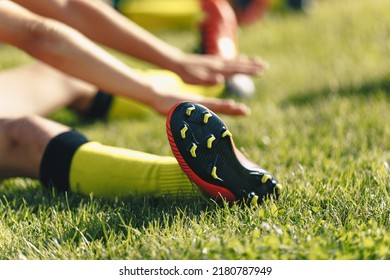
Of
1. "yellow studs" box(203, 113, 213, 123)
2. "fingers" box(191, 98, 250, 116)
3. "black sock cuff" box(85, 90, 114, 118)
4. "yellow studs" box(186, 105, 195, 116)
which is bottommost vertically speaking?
"black sock cuff" box(85, 90, 114, 118)

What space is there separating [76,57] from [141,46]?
484 mm

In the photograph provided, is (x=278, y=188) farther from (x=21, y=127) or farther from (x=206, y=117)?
(x=21, y=127)

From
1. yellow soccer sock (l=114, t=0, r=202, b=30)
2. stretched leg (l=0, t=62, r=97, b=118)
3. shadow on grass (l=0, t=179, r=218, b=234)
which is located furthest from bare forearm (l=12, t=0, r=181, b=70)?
yellow soccer sock (l=114, t=0, r=202, b=30)

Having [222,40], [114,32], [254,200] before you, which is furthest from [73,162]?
[222,40]

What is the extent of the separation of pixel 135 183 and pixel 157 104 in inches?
11.9

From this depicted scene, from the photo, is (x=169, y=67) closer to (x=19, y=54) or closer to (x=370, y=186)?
(x=370, y=186)

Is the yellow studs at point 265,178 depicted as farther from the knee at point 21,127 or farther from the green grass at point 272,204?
the knee at point 21,127

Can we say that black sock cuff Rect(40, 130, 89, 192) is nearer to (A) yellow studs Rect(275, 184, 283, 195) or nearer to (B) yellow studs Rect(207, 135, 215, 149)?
(B) yellow studs Rect(207, 135, 215, 149)

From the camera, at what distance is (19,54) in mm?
4527

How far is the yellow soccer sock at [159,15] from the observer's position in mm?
5465

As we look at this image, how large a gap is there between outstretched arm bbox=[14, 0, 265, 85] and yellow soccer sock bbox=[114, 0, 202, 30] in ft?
9.20

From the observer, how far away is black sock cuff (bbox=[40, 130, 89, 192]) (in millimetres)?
2141

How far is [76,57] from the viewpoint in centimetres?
224

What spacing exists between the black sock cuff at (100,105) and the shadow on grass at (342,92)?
35.4 inches
